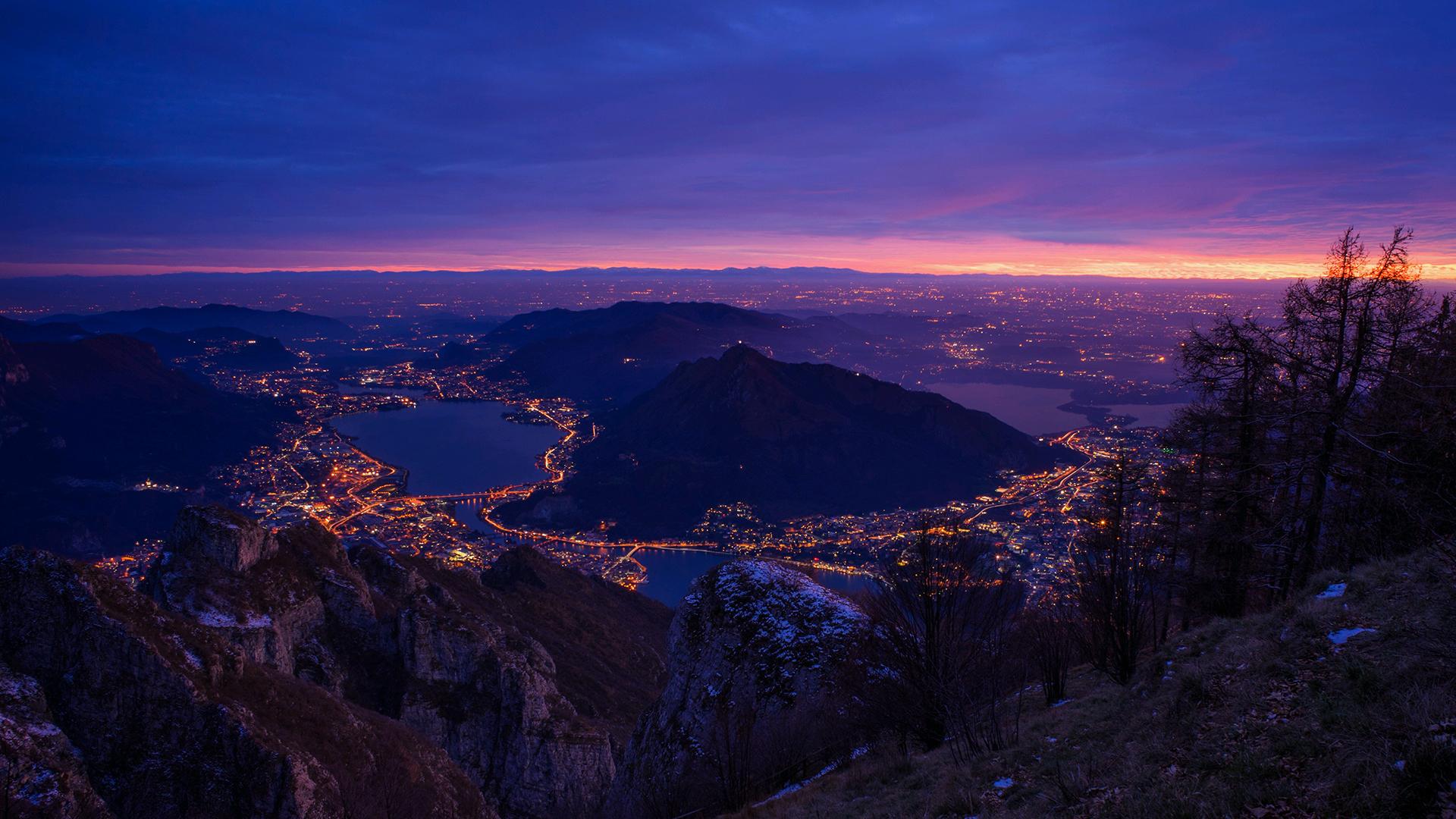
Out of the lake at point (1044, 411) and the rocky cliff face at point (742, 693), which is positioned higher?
the rocky cliff face at point (742, 693)

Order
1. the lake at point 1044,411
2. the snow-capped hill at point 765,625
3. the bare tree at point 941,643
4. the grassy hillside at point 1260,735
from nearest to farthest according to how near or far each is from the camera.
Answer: the grassy hillside at point 1260,735 → the bare tree at point 941,643 → the snow-capped hill at point 765,625 → the lake at point 1044,411

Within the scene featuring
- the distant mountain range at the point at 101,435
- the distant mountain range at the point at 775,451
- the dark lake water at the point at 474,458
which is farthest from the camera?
the distant mountain range at the point at 775,451

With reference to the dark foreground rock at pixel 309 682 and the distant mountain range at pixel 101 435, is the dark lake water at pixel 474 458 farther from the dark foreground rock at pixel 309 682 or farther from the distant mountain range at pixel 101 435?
the dark foreground rock at pixel 309 682

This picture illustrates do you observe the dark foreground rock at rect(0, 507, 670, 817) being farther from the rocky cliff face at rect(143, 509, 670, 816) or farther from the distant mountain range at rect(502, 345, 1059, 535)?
the distant mountain range at rect(502, 345, 1059, 535)

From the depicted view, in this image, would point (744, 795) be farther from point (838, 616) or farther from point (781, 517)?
point (781, 517)

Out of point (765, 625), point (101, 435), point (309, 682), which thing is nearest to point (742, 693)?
point (765, 625)

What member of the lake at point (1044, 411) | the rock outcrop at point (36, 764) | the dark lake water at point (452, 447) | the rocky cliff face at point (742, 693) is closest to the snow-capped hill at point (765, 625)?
the rocky cliff face at point (742, 693)

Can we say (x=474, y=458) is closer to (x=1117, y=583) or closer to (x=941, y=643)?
(x=941, y=643)

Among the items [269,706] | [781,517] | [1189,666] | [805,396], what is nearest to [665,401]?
[805,396]
